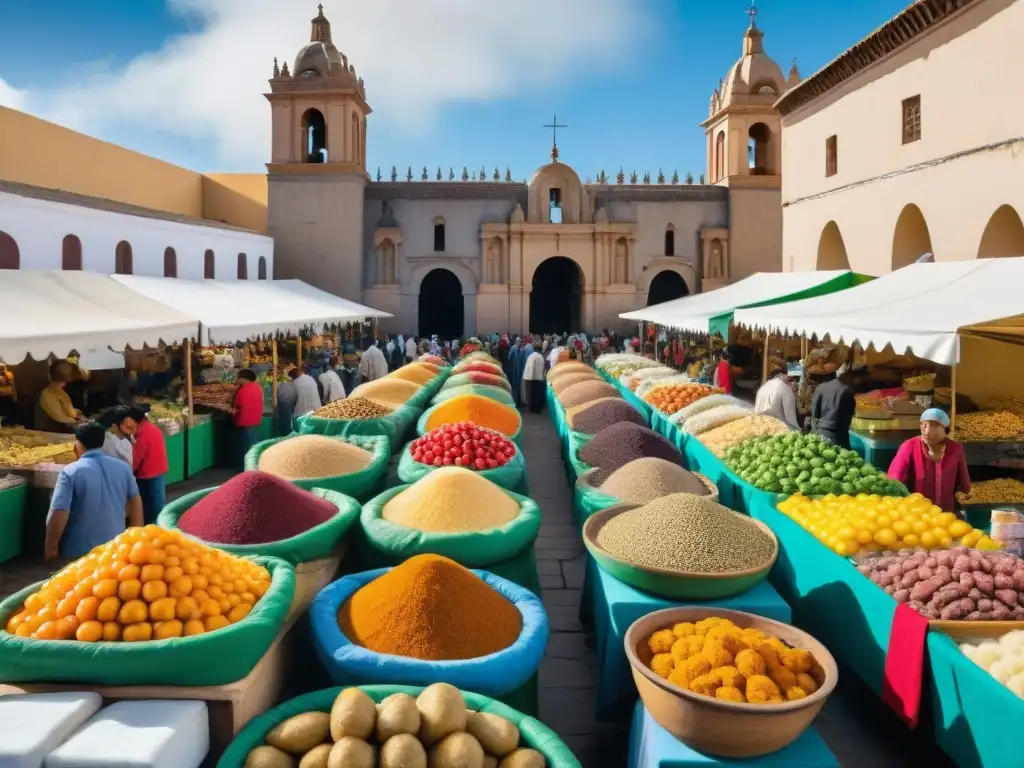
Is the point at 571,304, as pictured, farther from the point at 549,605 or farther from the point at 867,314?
the point at 549,605

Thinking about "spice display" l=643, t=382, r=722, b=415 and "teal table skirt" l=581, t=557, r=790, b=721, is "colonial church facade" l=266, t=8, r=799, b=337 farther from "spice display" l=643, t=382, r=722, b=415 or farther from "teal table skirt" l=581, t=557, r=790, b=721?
"teal table skirt" l=581, t=557, r=790, b=721

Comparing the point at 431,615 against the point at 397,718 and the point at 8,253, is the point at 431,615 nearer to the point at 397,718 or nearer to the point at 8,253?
the point at 397,718

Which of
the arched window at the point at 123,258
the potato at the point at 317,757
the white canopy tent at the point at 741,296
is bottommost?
the potato at the point at 317,757

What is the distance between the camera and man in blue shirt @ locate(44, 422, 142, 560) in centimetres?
484

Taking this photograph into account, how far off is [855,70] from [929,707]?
49.2 ft

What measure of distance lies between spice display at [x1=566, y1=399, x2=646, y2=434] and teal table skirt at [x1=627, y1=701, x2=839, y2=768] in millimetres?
4945

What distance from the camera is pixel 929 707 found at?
3.55 m

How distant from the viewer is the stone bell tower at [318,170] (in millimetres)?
23641

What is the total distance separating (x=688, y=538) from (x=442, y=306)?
2457cm

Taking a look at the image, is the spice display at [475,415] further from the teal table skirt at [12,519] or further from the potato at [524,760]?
the potato at [524,760]

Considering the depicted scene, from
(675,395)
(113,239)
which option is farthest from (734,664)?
(113,239)

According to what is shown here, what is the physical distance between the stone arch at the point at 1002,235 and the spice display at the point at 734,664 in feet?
34.9

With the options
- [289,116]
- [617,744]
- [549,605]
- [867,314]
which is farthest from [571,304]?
[617,744]

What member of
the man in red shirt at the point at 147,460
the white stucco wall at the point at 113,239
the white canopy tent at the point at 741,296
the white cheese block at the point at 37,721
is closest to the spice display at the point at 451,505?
the white cheese block at the point at 37,721
